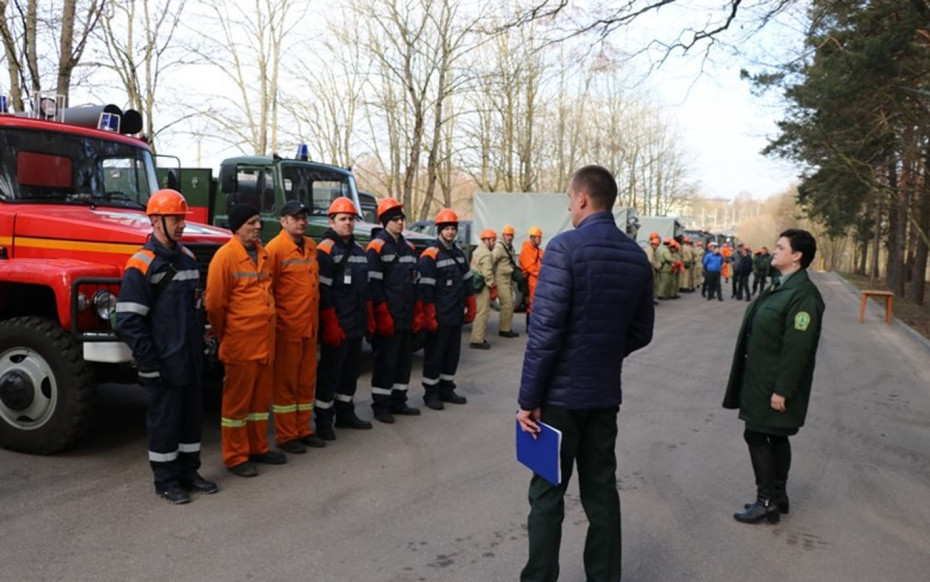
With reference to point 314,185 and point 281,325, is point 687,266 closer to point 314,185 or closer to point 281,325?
point 314,185

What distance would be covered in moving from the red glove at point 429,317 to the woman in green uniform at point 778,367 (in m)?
3.47

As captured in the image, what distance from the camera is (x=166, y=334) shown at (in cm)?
476

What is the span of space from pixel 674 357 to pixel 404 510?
307 inches

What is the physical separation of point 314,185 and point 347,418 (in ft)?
15.4

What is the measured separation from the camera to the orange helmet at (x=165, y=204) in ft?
15.8

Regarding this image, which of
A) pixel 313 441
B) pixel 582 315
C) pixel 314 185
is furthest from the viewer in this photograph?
pixel 314 185

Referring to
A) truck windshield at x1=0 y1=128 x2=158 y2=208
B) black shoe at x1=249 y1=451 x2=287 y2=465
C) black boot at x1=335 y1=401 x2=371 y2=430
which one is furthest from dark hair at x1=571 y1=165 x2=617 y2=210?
truck windshield at x1=0 y1=128 x2=158 y2=208

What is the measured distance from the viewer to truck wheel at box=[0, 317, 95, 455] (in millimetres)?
5418

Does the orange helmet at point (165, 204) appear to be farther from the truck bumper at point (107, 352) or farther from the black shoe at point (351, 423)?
the black shoe at point (351, 423)

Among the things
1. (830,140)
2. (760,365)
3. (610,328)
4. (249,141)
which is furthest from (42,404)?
(249,141)

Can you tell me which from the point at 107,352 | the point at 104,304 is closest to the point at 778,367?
the point at 107,352

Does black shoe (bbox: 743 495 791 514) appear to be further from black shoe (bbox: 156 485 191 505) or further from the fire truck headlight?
the fire truck headlight

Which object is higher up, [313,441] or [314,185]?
[314,185]

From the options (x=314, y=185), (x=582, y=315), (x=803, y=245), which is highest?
(x=314, y=185)
